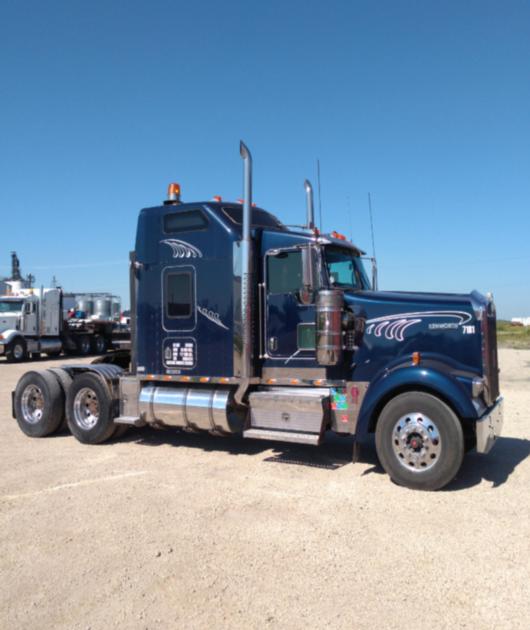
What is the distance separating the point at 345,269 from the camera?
7.63 metres

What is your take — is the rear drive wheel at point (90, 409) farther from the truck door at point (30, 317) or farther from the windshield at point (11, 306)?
the windshield at point (11, 306)

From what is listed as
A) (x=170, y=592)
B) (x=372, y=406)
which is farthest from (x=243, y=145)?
(x=170, y=592)

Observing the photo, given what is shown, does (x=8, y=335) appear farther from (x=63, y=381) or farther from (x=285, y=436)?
(x=285, y=436)

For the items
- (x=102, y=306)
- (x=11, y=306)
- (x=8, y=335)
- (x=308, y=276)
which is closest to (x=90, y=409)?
(x=308, y=276)

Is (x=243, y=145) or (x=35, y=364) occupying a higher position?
(x=243, y=145)

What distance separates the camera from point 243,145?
7.48m

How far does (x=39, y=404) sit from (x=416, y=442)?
6136 mm

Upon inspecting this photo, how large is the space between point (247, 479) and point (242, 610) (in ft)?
9.68

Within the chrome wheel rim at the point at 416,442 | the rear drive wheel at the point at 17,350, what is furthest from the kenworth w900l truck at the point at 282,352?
the rear drive wheel at the point at 17,350

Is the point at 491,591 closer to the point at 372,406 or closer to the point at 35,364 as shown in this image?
the point at 372,406

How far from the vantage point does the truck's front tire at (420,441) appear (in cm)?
601

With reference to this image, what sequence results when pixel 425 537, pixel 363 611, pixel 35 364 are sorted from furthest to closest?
pixel 35 364, pixel 425 537, pixel 363 611

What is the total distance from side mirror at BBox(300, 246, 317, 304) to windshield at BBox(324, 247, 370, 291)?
303 millimetres

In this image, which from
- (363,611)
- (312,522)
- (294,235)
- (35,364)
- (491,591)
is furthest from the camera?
(35,364)
